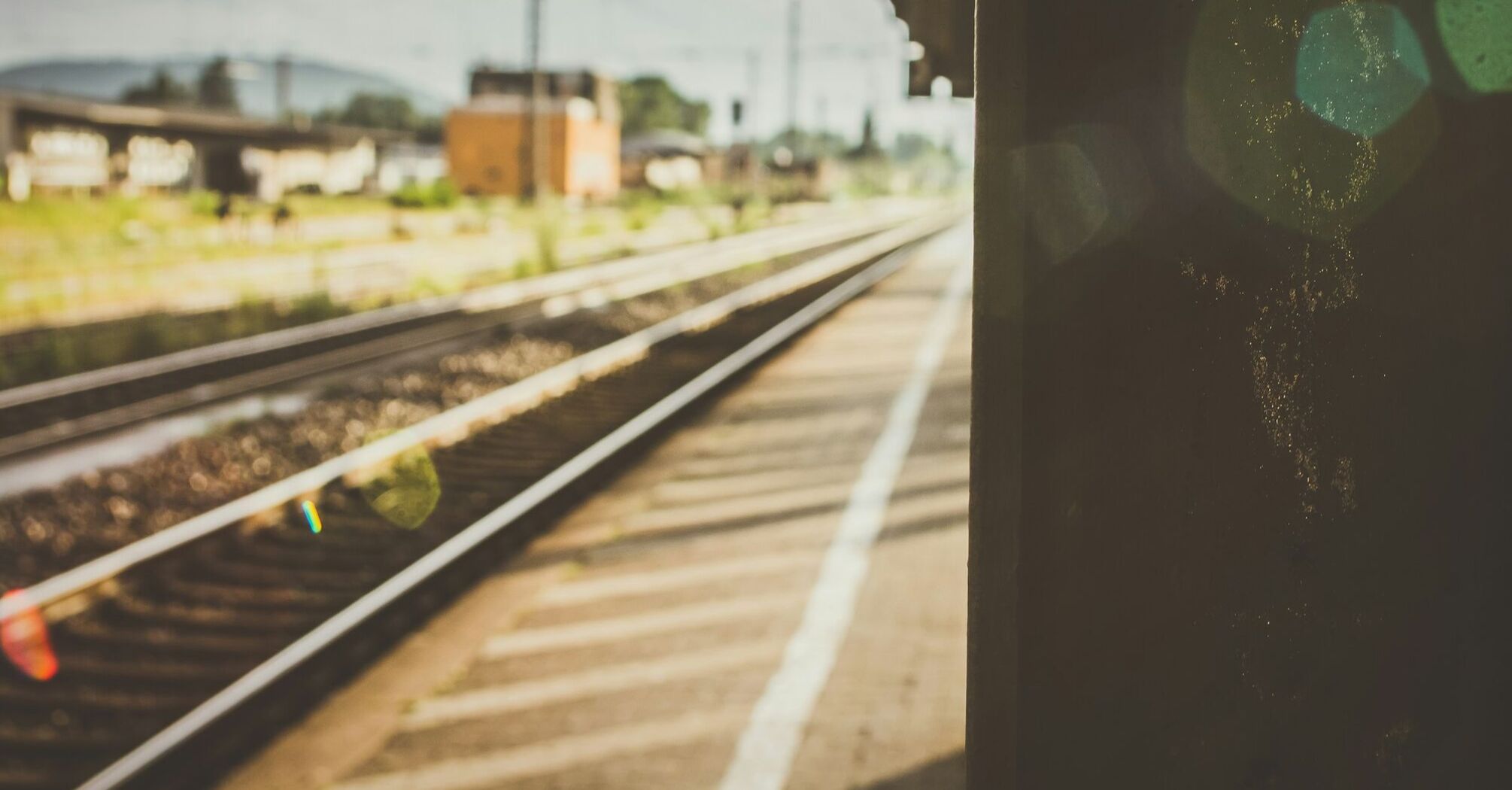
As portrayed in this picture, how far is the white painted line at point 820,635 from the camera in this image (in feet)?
15.0

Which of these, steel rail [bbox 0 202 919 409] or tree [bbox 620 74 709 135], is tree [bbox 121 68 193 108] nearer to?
tree [bbox 620 74 709 135]

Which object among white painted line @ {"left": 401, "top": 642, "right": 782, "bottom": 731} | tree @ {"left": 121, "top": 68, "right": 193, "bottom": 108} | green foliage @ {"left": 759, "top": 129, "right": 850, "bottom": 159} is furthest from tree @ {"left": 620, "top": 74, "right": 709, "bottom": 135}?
white painted line @ {"left": 401, "top": 642, "right": 782, "bottom": 731}

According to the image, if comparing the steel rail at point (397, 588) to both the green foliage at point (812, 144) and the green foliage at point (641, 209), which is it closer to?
the green foliage at point (641, 209)

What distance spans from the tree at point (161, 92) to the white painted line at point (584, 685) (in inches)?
4865

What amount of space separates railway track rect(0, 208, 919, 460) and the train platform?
4247 millimetres

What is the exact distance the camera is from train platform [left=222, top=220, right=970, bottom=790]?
4.57 m

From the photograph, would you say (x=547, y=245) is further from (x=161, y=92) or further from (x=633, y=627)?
(x=161, y=92)

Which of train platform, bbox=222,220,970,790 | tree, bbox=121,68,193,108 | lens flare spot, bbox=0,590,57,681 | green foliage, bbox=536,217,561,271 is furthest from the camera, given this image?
tree, bbox=121,68,193,108

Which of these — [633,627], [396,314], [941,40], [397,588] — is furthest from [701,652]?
[396,314]

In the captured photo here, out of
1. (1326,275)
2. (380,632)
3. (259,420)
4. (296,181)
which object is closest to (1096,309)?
(1326,275)

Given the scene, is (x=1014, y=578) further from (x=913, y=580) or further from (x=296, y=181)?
(x=296, y=181)

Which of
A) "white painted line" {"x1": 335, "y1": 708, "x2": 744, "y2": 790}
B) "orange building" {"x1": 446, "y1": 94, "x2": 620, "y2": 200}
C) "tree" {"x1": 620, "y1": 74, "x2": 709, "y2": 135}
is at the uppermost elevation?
"tree" {"x1": 620, "y1": 74, "x2": 709, "y2": 135}

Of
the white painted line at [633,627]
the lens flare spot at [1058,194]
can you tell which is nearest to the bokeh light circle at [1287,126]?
the lens flare spot at [1058,194]

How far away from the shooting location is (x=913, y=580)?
22.1 ft
